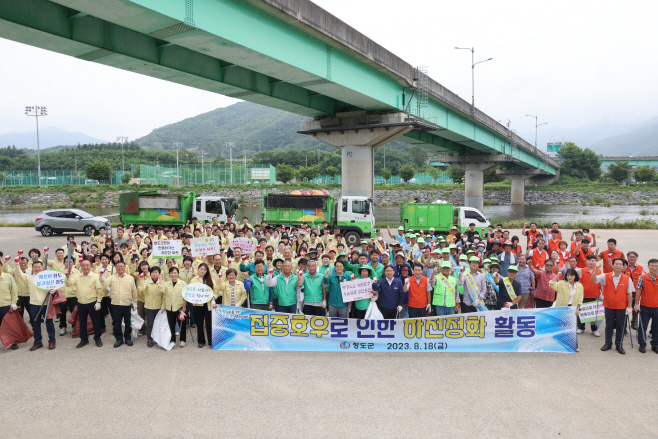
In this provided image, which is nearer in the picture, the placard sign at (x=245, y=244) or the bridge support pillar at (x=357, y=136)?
the placard sign at (x=245, y=244)

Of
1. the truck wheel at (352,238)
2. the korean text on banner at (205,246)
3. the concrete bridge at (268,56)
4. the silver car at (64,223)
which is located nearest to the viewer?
the korean text on banner at (205,246)

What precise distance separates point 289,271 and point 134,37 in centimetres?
976

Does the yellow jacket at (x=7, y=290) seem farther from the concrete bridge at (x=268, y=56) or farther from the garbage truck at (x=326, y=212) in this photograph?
the garbage truck at (x=326, y=212)

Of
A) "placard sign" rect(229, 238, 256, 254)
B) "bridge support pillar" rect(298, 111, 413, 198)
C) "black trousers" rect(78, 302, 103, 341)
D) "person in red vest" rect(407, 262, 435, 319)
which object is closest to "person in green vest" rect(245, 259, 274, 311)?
"person in red vest" rect(407, 262, 435, 319)

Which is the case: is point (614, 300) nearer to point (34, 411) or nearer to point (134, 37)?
point (34, 411)

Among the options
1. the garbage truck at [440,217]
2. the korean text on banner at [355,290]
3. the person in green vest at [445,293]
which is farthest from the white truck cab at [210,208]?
the person in green vest at [445,293]

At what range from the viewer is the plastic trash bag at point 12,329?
24.5 feet

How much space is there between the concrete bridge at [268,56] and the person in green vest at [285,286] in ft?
22.3

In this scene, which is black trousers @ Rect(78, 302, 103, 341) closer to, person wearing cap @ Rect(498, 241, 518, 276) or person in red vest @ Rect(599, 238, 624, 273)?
person wearing cap @ Rect(498, 241, 518, 276)

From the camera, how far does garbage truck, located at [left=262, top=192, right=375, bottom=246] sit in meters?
19.8

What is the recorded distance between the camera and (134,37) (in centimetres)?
1298

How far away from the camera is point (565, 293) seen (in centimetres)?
783

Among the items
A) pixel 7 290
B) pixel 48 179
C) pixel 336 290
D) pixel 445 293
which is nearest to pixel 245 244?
pixel 336 290

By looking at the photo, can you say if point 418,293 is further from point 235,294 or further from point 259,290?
point 235,294
